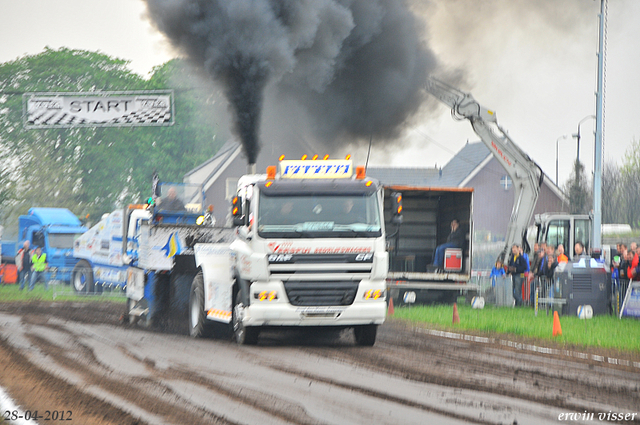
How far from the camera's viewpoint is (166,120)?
2458 centimetres

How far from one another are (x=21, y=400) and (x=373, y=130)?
15.4m

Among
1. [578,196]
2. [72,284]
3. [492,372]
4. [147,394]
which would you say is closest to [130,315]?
[147,394]

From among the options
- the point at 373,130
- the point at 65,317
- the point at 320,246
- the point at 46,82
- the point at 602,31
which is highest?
the point at 46,82

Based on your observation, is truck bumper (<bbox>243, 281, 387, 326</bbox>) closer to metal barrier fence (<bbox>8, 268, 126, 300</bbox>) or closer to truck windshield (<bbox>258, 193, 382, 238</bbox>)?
truck windshield (<bbox>258, 193, 382, 238</bbox>)

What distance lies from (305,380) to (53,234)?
85.7 feet

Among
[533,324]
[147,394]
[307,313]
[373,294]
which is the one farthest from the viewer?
[533,324]

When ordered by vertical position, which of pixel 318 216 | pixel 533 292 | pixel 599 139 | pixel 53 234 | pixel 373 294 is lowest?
pixel 533 292

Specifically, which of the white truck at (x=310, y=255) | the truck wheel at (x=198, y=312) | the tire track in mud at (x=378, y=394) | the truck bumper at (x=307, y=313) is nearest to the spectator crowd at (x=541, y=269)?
the white truck at (x=310, y=255)

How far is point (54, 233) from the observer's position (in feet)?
108

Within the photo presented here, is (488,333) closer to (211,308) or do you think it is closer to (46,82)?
(211,308)

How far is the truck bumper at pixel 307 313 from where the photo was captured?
38.0ft

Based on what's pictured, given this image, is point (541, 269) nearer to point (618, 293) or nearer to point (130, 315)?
point (618, 293)

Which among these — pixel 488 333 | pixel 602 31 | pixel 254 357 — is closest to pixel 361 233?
pixel 254 357

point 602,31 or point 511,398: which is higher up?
point 602,31
